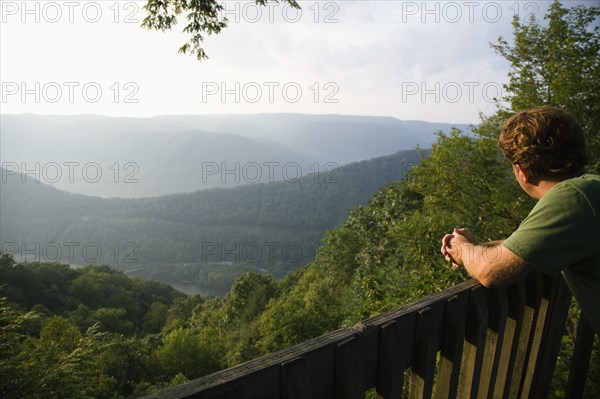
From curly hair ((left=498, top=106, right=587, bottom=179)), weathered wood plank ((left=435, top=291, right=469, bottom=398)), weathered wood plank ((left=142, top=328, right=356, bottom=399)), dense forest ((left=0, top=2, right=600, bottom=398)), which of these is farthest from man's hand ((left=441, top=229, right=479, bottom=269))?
dense forest ((left=0, top=2, right=600, bottom=398))

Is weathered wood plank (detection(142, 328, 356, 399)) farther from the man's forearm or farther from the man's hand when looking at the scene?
the man's hand

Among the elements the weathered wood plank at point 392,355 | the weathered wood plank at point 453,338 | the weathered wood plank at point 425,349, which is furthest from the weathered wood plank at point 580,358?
the weathered wood plank at point 392,355

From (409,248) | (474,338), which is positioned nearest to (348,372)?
(474,338)

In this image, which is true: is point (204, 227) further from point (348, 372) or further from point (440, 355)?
point (348, 372)

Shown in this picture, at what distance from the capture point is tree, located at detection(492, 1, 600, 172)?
413 inches

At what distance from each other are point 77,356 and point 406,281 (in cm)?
874

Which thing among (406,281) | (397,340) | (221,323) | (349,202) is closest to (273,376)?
(397,340)

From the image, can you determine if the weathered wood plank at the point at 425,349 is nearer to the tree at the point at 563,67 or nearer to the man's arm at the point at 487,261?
the man's arm at the point at 487,261

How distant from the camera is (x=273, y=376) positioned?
3.54 feet

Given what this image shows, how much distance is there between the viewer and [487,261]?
72.3 inches

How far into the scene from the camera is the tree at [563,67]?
1048 centimetres

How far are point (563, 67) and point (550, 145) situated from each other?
11233 mm

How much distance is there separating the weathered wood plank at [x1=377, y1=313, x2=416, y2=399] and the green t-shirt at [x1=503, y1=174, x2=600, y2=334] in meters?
0.60

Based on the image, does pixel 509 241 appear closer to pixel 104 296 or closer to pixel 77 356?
pixel 77 356
